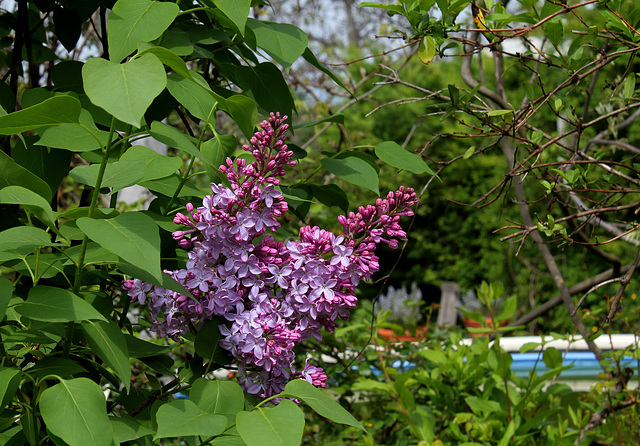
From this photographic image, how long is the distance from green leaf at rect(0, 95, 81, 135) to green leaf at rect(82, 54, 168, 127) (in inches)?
2.4

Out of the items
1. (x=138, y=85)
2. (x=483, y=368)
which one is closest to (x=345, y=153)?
(x=138, y=85)

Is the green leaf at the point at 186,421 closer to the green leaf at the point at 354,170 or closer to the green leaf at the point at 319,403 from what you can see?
the green leaf at the point at 319,403

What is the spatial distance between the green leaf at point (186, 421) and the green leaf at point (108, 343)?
2.9 inches

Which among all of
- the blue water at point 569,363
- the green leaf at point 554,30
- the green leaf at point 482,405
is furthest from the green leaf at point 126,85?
the blue water at point 569,363

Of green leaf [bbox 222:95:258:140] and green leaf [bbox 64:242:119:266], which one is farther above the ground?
green leaf [bbox 222:95:258:140]

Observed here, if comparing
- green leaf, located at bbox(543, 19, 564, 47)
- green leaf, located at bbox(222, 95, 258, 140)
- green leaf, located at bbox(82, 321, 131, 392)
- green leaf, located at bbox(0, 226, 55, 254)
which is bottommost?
green leaf, located at bbox(82, 321, 131, 392)

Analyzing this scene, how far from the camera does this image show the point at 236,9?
86 cm

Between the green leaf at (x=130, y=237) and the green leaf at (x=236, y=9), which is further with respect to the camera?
the green leaf at (x=236, y=9)

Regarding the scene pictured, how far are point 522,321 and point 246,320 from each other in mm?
2355

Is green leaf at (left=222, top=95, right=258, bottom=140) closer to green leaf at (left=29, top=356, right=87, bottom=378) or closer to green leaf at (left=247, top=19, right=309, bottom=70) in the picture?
green leaf at (left=247, top=19, right=309, bottom=70)

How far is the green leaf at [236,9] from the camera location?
851 mm

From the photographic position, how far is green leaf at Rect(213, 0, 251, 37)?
Result: 0.85m

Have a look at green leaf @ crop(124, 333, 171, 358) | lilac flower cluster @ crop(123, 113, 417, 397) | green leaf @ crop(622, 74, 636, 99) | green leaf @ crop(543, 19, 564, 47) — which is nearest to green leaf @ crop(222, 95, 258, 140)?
lilac flower cluster @ crop(123, 113, 417, 397)

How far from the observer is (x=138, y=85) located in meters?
0.69
